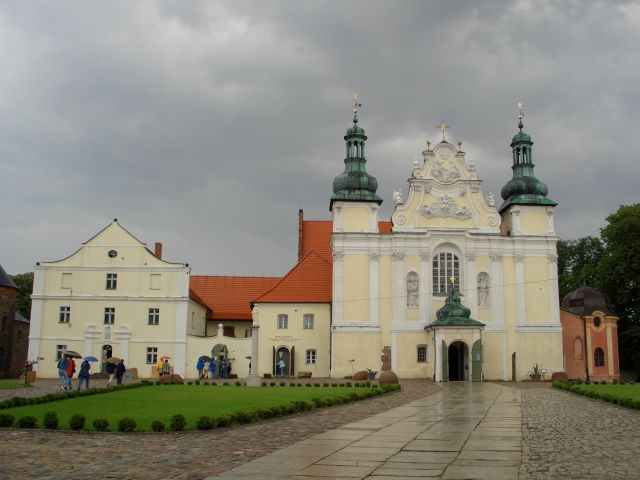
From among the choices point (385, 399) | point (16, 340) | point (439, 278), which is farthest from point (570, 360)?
point (16, 340)

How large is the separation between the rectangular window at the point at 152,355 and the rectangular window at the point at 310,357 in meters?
10.4

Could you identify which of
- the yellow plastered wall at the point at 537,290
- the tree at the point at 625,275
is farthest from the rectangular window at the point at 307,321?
the tree at the point at 625,275

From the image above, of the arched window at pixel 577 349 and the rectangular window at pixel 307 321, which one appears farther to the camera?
the arched window at pixel 577 349

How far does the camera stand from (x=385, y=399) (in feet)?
90.3

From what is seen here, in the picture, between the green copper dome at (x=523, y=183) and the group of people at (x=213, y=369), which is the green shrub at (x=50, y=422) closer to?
the group of people at (x=213, y=369)

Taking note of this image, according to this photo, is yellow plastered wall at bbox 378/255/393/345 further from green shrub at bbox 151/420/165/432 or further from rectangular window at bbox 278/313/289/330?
green shrub at bbox 151/420/165/432

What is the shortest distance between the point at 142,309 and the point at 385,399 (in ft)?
88.6

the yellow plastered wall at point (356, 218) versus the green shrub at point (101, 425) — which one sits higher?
the yellow plastered wall at point (356, 218)

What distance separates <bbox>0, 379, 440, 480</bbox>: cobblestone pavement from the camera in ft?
35.9

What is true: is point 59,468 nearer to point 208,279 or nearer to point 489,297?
point 489,297

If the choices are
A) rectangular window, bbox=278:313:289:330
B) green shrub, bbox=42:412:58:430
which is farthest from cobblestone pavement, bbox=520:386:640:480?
rectangular window, bbox=278:313:289:330

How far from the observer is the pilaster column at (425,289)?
48469mm

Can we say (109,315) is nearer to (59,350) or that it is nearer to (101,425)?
(59,350)

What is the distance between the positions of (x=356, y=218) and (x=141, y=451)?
37453 mm
